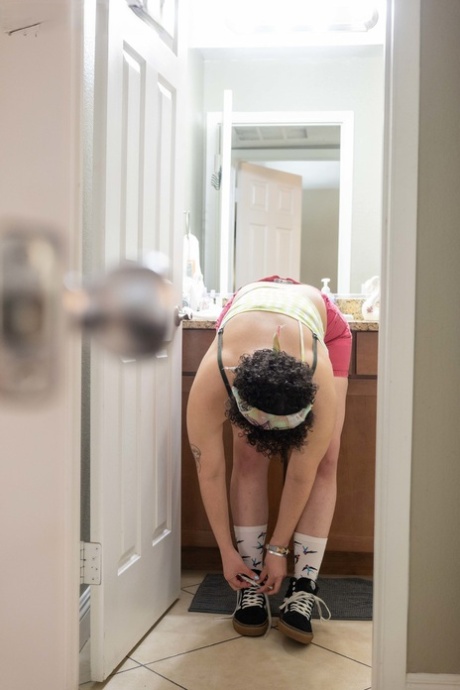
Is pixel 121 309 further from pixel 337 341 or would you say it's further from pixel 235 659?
pixel 337 341

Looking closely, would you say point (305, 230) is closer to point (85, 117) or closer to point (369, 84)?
point (369, 84)

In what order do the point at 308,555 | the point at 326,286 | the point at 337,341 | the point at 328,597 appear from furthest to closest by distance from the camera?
the point at 326,286
the point at 328,597
the point at 337,341
the point at 308,555

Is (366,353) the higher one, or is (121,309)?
(121,309)

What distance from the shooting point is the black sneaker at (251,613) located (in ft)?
5.94

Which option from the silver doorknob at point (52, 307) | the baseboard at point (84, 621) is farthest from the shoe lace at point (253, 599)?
the silver doorknob at point (52, 307)

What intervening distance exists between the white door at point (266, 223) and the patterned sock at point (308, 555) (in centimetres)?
128

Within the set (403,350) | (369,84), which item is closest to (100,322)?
(403,350)

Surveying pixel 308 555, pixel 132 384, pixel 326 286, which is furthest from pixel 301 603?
pixel 326 286

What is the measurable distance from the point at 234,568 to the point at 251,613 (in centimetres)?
12

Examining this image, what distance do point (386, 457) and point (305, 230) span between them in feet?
5.46

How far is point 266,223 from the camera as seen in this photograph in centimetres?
298

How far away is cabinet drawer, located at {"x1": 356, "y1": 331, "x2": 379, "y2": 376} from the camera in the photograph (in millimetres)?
2225

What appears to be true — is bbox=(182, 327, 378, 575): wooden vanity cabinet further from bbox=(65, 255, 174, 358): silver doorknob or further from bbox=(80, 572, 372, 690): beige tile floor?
bbox=(65, 255, 174, 358): silver doorknob

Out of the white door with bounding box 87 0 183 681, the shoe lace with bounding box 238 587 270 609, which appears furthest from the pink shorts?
the shoe lace with bounding box 238 587 270 609
